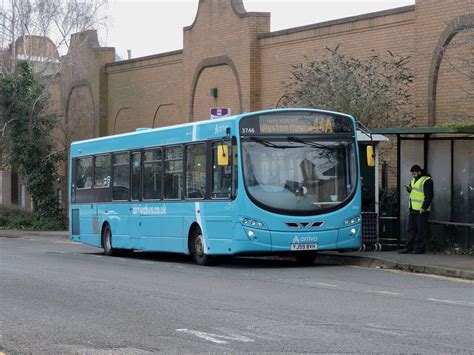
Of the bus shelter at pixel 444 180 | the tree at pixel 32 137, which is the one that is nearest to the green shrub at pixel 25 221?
the tree at pixel 32 137

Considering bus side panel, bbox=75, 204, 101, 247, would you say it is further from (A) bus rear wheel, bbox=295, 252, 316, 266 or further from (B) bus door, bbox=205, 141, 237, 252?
(A) bus rear wheel, bbox=295, 252, 316, 266

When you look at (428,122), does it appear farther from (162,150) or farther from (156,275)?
(156,275)

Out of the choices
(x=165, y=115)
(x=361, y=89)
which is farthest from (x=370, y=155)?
(x=165, y=115)

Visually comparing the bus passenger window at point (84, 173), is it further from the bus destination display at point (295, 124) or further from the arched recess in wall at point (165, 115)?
the arched recess in wall at point (165, 115)

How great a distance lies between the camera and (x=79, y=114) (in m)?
46.4

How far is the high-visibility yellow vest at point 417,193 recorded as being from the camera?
814 inches

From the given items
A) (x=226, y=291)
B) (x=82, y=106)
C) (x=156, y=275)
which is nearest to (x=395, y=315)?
(x=226, y=291)

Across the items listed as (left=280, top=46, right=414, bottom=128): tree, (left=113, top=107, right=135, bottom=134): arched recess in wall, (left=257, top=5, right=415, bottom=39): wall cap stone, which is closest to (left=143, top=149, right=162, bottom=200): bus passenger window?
(left=280, top=46, right=414, bottom=128): tree

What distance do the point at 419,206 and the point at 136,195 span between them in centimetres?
690

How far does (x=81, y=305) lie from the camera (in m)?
13.3

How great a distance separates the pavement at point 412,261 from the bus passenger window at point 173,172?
3.48 metres

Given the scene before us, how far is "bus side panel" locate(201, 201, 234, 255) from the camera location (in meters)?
19.0

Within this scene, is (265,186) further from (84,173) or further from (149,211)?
(84,173)

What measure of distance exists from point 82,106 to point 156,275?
95.9ft
